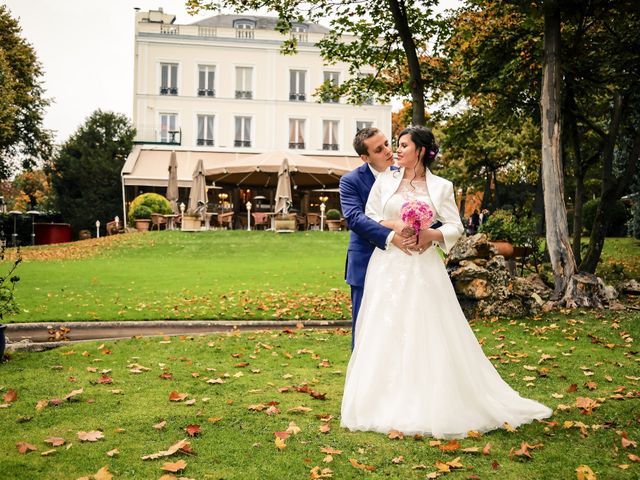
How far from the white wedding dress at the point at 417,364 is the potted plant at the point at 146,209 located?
25106 millimetres

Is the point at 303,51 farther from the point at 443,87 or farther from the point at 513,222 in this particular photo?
the point at 513,222

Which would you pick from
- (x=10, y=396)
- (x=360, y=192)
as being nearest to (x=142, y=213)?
(x=10, y=396)

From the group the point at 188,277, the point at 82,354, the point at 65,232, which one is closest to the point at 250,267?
the point at 188,277

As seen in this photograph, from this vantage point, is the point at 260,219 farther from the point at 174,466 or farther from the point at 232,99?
the point at 174,466

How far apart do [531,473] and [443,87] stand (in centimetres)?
1261

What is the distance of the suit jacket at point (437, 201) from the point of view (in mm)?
4824

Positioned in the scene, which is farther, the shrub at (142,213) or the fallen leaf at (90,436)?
the shrub at (142,213)

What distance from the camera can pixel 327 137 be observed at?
41.3 m

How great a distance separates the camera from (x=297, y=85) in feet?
135

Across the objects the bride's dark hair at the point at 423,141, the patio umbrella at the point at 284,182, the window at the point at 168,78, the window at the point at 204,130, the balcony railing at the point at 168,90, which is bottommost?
the bride's dark hair at the point at 423,141

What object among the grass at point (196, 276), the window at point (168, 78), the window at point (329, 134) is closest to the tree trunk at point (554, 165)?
the grass at point (196, 276)

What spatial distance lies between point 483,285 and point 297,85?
33012 millimetres

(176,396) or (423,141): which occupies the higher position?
(423,141)

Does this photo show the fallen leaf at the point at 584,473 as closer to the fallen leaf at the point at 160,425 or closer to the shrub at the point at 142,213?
the fallen leaf at the point at 160,425
